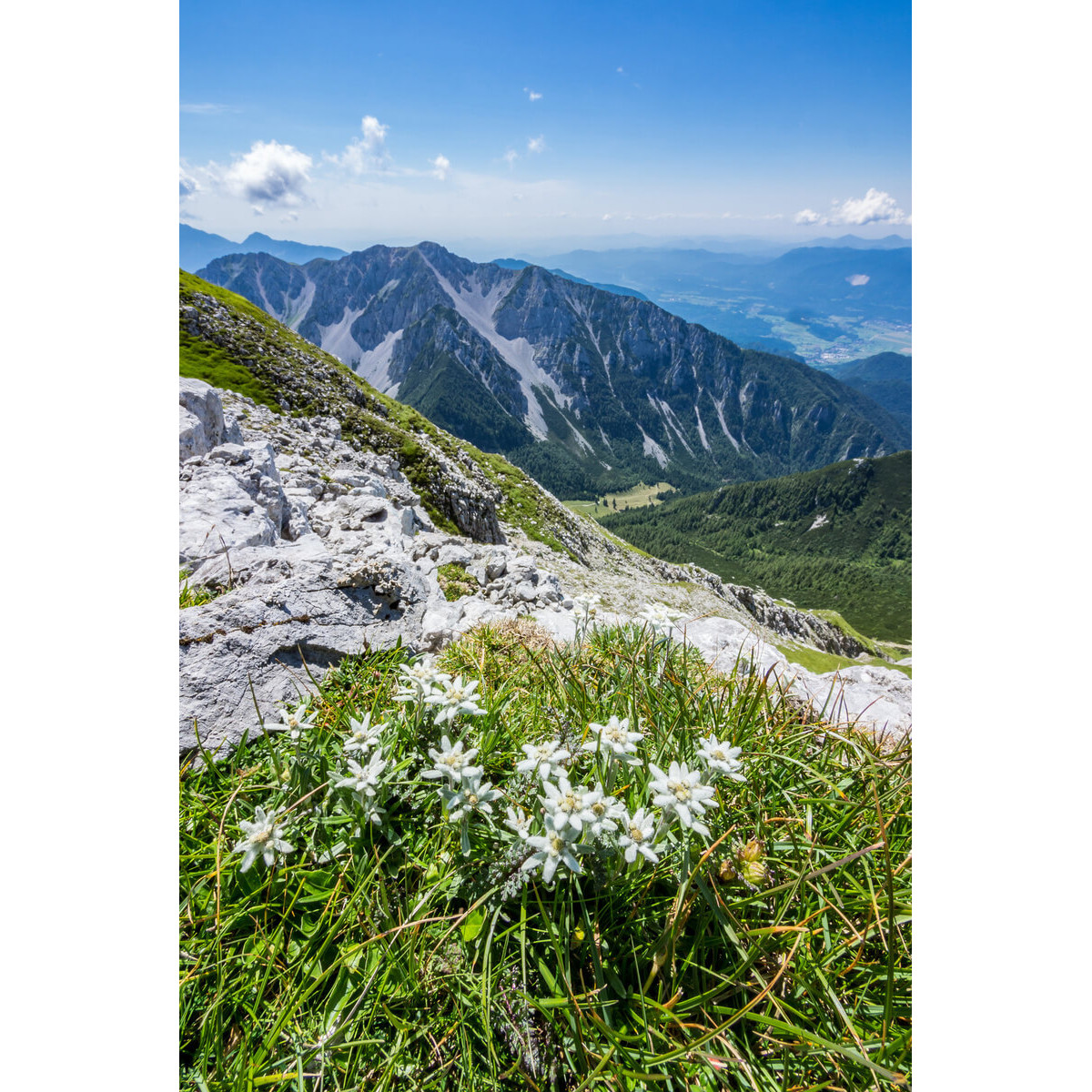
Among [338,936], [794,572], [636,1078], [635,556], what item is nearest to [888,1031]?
[636,1078]

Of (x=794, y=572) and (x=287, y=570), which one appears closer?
(x=287, y=570)

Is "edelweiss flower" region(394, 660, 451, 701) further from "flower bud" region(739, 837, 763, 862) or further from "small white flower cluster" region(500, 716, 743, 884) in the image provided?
"flower bud" region(739, 837, 763, 862)

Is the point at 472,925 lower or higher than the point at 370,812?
lower

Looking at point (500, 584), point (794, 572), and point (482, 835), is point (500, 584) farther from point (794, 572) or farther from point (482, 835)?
point (794, 572)

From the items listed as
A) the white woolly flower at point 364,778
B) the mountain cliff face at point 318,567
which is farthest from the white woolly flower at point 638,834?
the mountain cliff face at point 318,567

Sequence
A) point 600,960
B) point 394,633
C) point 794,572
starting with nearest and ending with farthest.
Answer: point 600,960
point 394,633
point 794,572

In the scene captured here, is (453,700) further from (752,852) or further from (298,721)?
(752,852)

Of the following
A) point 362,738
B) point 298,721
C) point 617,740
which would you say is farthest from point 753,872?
point 298,721
